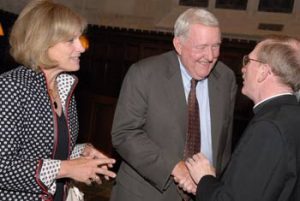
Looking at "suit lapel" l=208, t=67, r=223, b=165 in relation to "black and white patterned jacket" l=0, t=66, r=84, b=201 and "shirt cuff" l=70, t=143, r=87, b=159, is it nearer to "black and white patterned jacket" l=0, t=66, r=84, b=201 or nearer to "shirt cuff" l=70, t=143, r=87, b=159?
"shirt cuff" l=70, t=143, r=87, b=159

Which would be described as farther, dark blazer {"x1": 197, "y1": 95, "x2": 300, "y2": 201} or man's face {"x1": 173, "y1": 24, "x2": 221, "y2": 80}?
man's face {"x1": 173, "y1": 24, "x2": 221, "y2": 80}

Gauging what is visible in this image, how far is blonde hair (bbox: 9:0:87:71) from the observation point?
6.30ft

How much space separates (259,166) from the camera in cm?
162

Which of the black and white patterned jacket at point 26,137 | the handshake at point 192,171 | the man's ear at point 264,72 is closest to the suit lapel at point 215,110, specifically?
the handshake at point 192,171

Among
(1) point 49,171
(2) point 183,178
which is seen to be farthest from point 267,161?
(1) point 49,171

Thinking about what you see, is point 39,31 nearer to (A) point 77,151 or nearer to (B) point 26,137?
(B) point 26,137

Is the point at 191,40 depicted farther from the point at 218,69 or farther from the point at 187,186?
the point at 187,186

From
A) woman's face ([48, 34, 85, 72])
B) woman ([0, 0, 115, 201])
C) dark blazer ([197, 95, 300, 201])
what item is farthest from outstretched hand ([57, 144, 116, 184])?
dark blazer ([197, 95, 300, 201])

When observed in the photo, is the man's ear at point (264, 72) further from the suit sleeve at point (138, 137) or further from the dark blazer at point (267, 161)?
the suit sleeve at point (138, 137)

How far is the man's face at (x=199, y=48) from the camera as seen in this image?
7.56ft

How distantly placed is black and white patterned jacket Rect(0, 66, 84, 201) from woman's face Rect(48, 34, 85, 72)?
0.39 feet

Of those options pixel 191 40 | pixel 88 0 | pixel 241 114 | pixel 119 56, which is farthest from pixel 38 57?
pixel 88 0

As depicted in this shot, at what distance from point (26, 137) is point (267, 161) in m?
1.07

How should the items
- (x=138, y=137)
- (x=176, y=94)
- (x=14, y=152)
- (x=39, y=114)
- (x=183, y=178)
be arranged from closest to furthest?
(x=14, y=152)
(x=39, y=114)
(x=183, y=178)
(x=138, y=137)
(x=176, y=94)
